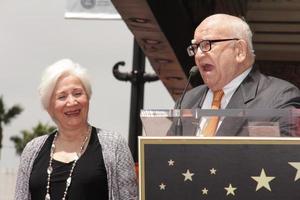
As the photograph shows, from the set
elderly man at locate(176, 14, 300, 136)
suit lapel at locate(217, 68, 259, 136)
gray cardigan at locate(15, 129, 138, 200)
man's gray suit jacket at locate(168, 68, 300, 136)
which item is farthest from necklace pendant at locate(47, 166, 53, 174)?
suit lapel at locate(217, 68, 259, 136)

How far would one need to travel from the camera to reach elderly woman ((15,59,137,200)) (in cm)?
385

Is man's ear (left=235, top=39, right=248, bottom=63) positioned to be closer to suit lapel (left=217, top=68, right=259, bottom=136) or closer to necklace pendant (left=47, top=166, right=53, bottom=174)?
suit lapel (left=217, top=68, right=259, bottom=136)

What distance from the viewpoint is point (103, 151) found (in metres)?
3.93

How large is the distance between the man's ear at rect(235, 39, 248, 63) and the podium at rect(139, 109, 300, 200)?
464 mm

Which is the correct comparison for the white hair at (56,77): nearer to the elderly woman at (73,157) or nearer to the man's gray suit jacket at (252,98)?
the elderly woman at (73,157)

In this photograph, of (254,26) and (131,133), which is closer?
(254,26)

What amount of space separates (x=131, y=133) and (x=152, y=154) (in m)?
8.42

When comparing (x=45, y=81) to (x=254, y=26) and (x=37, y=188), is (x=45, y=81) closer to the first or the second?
(x=37, y=188)

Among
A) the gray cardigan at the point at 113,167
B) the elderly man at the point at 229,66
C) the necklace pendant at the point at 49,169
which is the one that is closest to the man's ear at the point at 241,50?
the elderly man at the point at 229,66

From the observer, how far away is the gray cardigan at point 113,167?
12.6 ft

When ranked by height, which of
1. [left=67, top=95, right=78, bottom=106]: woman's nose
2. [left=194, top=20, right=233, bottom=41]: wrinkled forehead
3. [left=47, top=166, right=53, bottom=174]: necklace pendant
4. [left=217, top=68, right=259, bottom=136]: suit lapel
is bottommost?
[left=47, top=166, right=53, bottom=174]: necklace pendant

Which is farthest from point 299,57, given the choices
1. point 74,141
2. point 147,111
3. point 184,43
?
point 147,111

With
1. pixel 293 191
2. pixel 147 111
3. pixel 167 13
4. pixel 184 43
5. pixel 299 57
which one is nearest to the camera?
pixel 293 191

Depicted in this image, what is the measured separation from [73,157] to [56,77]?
0.40 meters
